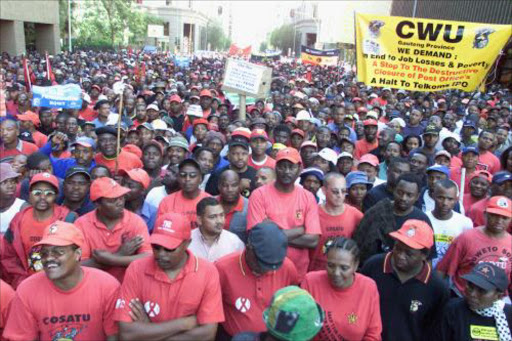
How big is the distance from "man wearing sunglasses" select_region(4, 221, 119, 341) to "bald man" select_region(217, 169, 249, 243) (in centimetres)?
149

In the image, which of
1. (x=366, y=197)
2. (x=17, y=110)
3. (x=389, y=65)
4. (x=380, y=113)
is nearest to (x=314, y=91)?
(x=380, y=113)

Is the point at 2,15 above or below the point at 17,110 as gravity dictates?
above

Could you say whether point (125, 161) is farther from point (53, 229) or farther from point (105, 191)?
point (53, 229)

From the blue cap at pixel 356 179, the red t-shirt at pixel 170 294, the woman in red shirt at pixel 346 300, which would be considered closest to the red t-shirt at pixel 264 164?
the blue cap at pixel 356 179

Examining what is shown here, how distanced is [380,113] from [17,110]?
8.33 m

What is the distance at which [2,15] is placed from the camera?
89.1 ft

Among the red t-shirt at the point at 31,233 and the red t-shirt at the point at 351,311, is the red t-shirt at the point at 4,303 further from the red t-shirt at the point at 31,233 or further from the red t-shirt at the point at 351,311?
the red t-shirt at the point at 351,311

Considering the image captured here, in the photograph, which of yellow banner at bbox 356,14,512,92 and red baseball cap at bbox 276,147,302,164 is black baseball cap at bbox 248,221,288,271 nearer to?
red baseball cap at bbox 276,147,302,164

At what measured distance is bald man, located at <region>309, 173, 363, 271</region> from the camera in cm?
408

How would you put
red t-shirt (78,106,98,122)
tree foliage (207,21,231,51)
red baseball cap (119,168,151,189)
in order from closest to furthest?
red baseball cap (119,168,151,189)
red t-shirt (78,106,98,122)
tree foliage (207,21,231,51)

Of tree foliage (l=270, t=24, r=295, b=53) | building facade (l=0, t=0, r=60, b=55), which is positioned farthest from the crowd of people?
tree foliage (l=270, t=24, r=295, b=53)

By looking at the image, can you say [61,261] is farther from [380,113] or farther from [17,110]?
→ [380,113]

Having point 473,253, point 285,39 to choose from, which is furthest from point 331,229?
point 285,39

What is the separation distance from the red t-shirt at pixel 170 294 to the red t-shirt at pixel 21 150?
13.5 feet
